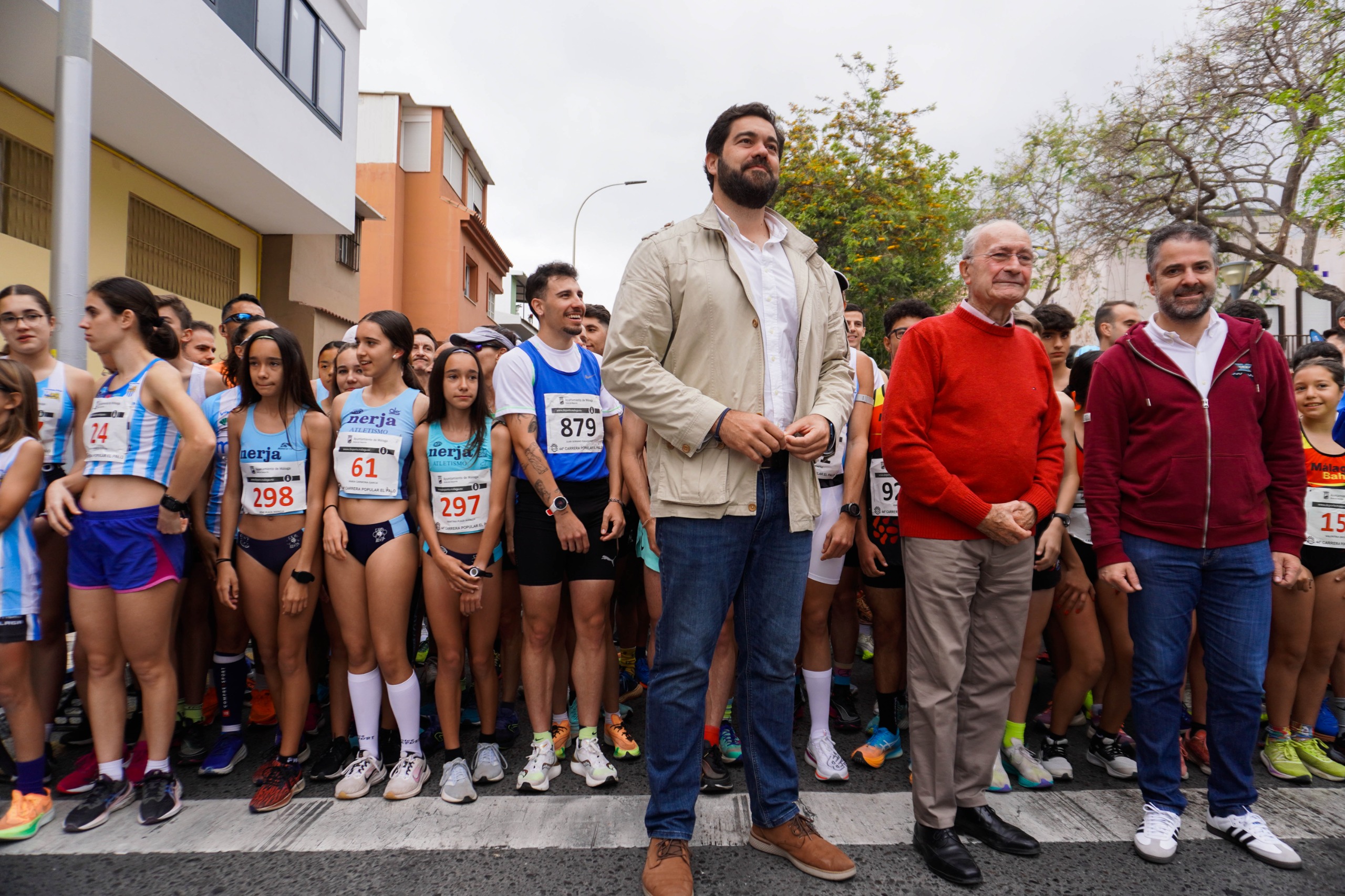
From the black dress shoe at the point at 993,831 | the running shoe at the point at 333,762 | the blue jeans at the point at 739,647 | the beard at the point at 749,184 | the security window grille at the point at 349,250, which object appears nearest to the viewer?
the blue jeans at the point at 739,647

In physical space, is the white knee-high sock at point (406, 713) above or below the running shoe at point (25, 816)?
above

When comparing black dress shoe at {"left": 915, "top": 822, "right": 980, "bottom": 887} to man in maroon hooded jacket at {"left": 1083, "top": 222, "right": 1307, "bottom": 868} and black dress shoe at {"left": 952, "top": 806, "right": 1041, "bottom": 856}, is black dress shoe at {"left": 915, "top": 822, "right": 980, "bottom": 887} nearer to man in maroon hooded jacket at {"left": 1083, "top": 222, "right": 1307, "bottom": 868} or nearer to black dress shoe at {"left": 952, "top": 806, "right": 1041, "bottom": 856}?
black dress shoe at {"left": 952, "top": 806, "right": 1041, "bottom": 856}

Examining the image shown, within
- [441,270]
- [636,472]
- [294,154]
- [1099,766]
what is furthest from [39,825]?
[441,270]

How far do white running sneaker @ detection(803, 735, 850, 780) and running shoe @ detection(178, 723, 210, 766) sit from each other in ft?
9.70

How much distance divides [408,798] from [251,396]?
79.3 inches

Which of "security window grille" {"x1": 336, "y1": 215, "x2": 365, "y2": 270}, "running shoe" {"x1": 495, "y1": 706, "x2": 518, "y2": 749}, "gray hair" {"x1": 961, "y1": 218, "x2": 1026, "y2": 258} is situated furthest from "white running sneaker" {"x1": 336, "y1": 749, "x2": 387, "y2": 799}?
"security window grille" {"x1": 336, "y1": 215, "x2": 365, "y2": 270}

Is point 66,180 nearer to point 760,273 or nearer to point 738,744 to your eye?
point 760,273

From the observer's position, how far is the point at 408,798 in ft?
10.6

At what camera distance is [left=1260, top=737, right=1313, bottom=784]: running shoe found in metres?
3.50

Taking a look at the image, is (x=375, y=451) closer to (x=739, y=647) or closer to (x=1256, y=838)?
(x=739, y=647)

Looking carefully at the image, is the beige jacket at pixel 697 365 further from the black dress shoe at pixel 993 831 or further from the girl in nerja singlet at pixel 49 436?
the girl in nerja singlet at pixel 49 436

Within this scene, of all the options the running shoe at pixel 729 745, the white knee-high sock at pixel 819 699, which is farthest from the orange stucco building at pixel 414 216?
the white knee-high sock at pixel 819 699

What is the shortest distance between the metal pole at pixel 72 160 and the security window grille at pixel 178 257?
5.36 m

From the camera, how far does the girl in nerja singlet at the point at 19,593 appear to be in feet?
10.0
